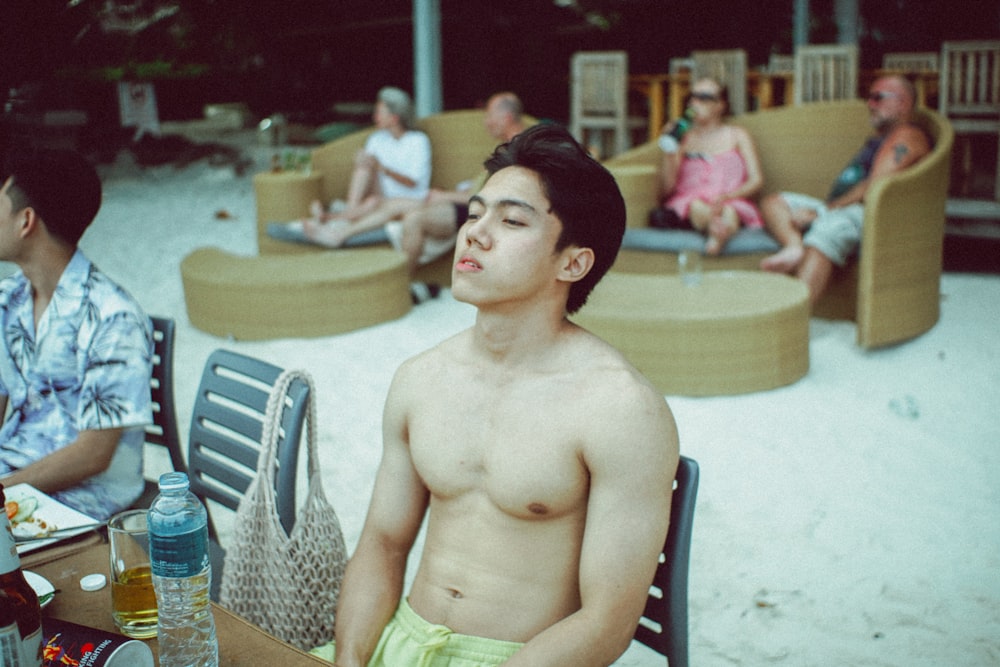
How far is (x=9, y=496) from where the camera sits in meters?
1.91

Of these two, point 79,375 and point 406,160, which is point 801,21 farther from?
point 79,375

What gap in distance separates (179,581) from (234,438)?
1.00 metres

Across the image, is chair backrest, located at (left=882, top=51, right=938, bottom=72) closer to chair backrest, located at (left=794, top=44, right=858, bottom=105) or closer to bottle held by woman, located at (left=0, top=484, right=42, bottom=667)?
chair backrest, located at (left=794, top=44, right=858, bottom=105)

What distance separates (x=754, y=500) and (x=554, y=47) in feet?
37.0

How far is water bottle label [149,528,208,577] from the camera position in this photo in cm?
142

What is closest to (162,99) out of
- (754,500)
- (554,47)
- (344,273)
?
(554,47)

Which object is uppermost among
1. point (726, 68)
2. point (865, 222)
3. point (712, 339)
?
point (726, 68)

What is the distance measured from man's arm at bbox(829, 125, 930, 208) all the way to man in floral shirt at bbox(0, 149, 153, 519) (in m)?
4.12

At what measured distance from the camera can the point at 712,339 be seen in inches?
177

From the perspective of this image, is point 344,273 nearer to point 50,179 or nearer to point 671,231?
point 671,231

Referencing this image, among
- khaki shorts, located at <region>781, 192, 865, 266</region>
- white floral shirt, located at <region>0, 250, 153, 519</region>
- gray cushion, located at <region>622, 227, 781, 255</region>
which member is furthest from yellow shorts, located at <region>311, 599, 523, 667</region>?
khaki shorts, located at <region>781, 192, 865, 266</region>

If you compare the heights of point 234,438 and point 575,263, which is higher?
point 575,263

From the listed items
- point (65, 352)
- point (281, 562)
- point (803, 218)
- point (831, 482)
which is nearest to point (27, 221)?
point (65, 352)

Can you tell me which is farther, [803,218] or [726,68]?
[726,68]
